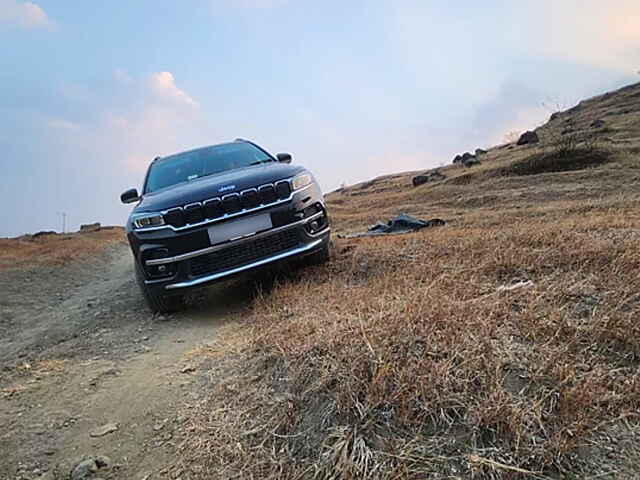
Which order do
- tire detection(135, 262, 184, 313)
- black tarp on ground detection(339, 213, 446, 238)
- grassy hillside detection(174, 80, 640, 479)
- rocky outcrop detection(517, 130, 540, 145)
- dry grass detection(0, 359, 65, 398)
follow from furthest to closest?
rocky outcrop detection(517, 130, 540, 145), black tarp on ground detection(339, 213, 446, 238), tire detection(135, 262, 184, 313), dry grass detection(0, 359, 65, 398), grassy hillside detection(174, 80, 640, 479)

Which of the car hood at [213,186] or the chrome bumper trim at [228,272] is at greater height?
the car hood at [213,186]

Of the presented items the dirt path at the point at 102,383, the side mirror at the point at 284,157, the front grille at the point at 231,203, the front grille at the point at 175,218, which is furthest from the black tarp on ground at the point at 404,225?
the front grille at the point at 175,218

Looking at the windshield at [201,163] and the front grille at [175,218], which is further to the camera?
the windshield at [201,163]

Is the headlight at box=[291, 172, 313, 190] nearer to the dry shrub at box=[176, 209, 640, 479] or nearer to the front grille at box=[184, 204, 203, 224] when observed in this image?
the front grille at box=[184, 204, 203, 224]

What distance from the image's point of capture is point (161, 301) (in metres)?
3.89

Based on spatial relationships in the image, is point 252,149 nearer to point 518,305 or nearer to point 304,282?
point 304,282

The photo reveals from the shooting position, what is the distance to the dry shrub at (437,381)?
1.43 m

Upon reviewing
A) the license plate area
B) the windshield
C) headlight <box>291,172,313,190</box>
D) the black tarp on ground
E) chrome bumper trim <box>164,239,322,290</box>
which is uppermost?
the windshield

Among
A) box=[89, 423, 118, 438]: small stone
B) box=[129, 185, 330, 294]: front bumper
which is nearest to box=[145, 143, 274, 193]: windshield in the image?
box=[129, 185, 330, 294]: front bumper

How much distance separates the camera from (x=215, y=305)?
13.6 ft

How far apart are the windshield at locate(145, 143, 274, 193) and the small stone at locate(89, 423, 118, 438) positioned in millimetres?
2923

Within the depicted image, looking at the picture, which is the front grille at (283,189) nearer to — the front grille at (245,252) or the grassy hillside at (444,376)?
the front grille at (245,252)

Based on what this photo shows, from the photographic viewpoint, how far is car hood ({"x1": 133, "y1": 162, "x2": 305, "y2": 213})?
369 cm

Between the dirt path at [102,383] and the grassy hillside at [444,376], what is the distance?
0.23 metres
